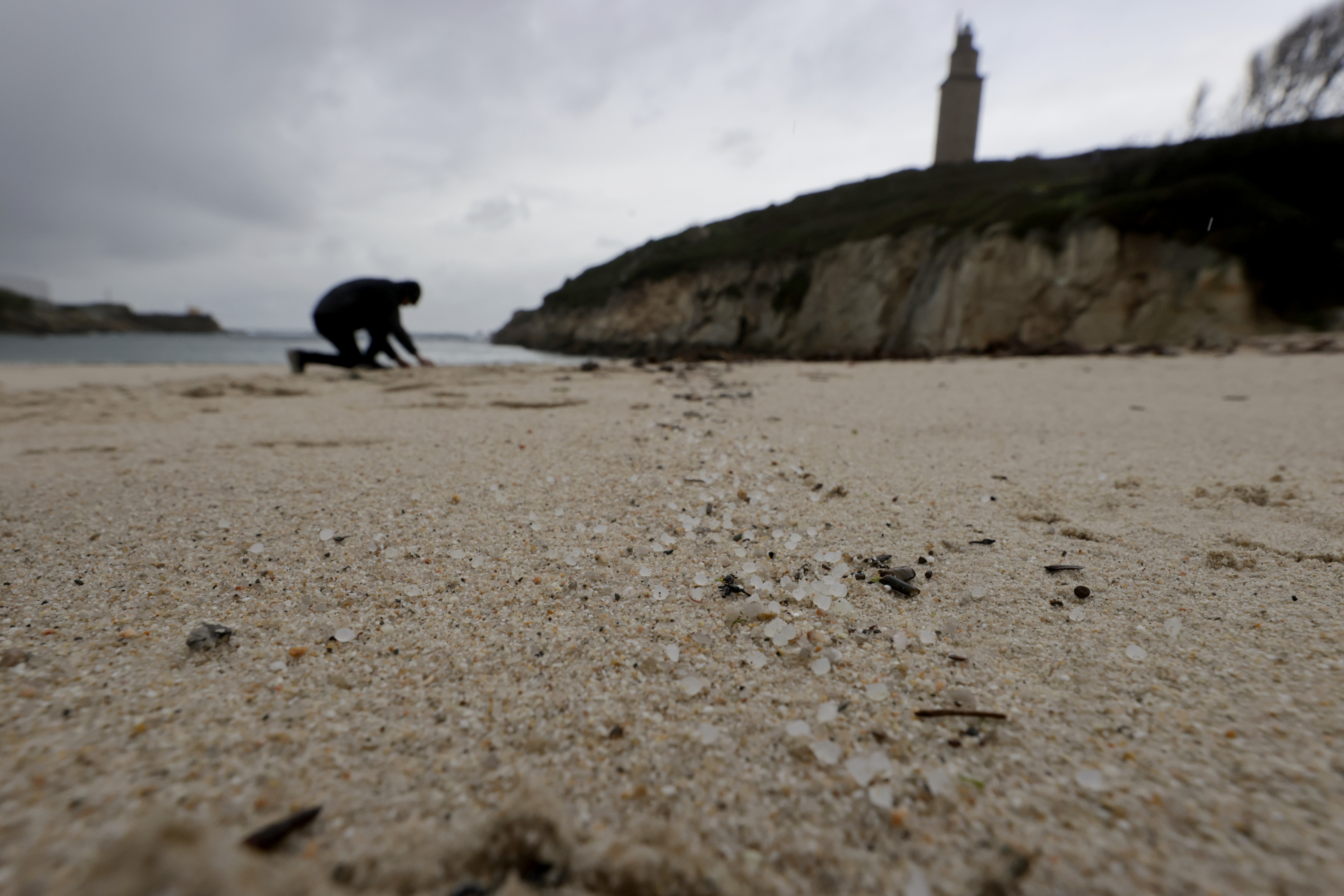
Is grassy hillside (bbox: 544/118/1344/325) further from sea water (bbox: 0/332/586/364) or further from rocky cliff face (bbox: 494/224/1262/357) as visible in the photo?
sea water (bbox: 0/332/586/364)

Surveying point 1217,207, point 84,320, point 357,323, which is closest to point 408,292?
point 357,323

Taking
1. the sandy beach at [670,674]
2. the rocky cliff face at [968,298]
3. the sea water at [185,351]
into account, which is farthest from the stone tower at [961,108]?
the sandy beach at [670,674]

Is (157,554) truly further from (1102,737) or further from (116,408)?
(116,408)

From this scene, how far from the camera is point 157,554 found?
1671 millimetres

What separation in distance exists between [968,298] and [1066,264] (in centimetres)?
241

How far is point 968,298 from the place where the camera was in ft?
52.1

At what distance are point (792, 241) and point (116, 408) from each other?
24.4 metres

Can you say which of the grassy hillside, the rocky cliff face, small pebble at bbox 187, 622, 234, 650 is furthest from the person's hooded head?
the grassy hillside

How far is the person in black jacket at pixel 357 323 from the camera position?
730 centimetres

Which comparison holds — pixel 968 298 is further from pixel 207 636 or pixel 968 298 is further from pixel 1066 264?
pixel 207 636

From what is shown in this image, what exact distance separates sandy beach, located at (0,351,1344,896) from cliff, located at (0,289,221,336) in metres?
53.3

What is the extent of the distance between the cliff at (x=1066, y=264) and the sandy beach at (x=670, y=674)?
9179 millimetres

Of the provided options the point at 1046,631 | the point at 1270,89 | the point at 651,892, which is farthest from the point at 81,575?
the point at 1270,89

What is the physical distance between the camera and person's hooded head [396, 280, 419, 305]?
786cm
